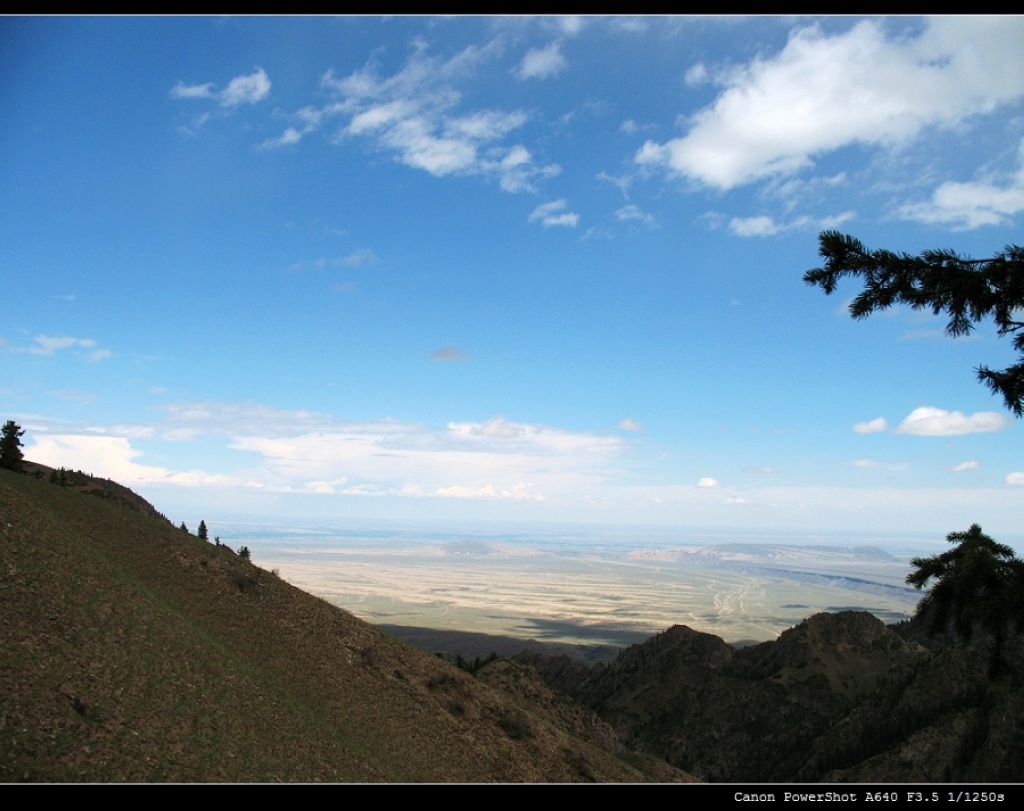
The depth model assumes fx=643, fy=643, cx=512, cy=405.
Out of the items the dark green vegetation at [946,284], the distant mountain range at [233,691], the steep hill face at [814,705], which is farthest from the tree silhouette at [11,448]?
the steep hill face at [814,705]

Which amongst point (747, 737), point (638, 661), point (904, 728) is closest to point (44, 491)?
point (904, 728)

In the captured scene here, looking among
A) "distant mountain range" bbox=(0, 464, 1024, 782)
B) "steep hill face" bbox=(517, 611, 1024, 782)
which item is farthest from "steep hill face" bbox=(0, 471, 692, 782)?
"steep hill face" bbox=(517, 611, 1024, 782)

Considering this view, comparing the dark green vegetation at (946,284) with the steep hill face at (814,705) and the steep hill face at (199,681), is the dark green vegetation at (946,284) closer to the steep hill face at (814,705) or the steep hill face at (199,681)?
the steep hill face at (199,681)

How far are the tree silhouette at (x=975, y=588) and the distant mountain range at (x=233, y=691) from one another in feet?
4.63

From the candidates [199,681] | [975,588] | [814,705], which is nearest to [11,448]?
[199,681]

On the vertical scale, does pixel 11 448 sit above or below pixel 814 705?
above

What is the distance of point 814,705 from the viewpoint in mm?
131875

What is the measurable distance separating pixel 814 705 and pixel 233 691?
137 meters

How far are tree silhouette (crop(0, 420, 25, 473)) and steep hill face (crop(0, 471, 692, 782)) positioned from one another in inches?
198

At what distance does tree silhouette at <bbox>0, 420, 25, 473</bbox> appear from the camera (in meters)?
47.2

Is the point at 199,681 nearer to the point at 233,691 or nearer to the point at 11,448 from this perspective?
the point at 233,691

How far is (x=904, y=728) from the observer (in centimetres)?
9869

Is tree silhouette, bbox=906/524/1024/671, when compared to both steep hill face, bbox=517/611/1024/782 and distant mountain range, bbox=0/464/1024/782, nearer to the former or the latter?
distant mountain range, bbox=0/464/1024/782

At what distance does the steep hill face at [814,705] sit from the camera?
82.2 metres
